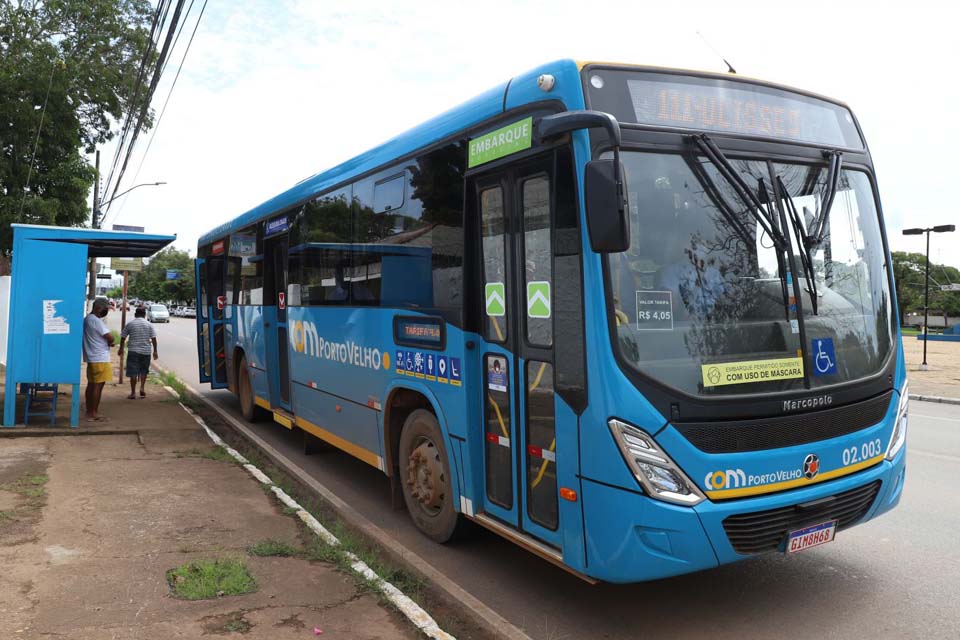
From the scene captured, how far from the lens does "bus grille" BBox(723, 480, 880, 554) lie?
3.84 m

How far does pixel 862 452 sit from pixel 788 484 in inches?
Answer: 26.3

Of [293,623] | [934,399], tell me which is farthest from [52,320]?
[934,399]

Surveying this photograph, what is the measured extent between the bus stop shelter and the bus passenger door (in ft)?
9.22

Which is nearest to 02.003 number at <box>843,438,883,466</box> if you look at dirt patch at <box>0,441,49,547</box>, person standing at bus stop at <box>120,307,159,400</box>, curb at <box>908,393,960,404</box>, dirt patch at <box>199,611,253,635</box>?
dirt patch at <box>199,611,253,635</box>

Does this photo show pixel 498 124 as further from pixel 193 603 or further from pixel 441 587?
pixel 193 603

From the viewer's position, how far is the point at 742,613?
14.5ft

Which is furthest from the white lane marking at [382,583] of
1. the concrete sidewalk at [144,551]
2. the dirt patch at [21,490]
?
the dirt patch at [21,490]

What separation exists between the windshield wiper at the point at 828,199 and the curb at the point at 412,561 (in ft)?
8.85

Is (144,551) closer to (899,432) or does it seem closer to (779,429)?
(779,429)

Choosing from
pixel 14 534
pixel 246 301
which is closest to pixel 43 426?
pixel 246 301

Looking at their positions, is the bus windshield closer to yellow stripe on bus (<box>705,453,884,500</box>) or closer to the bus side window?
yellow stripe on bus (<box>705,453,884,500</box>)

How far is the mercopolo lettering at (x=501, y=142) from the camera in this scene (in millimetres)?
4492

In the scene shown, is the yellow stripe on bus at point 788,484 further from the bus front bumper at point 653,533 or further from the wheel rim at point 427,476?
the wheel rim at point 427,476

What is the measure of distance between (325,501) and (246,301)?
16.4 feet
